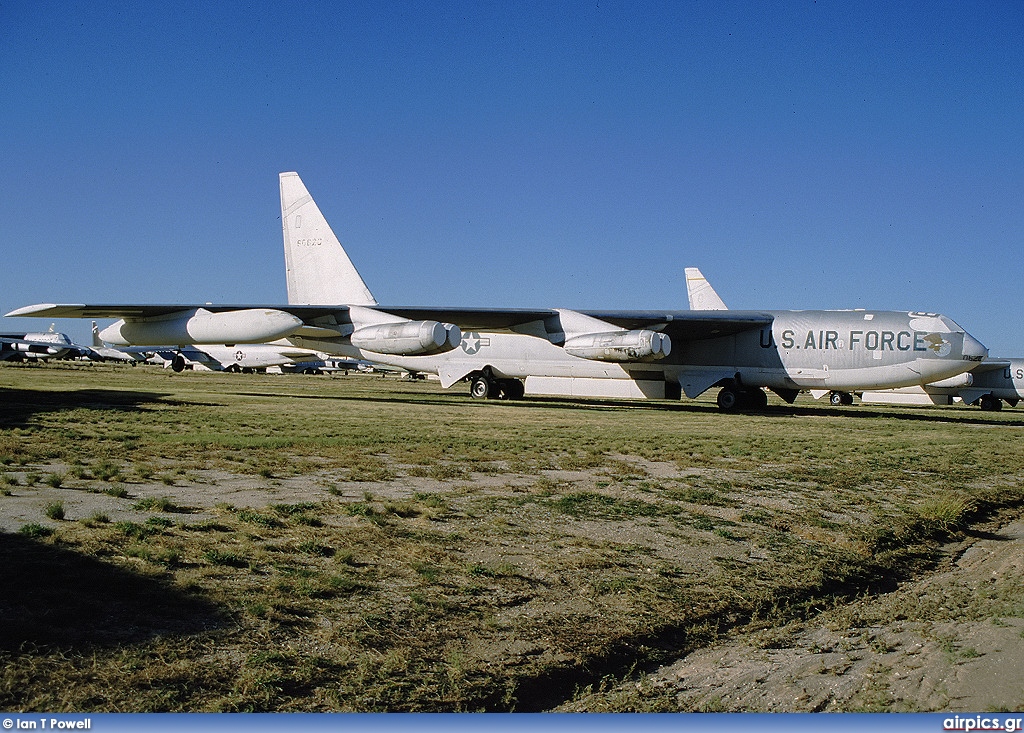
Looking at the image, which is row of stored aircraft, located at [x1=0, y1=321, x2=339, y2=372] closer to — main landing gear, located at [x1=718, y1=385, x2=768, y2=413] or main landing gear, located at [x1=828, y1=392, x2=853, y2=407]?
main landing gear, located at [x1=828, y1=392, x2=853, y2=407]

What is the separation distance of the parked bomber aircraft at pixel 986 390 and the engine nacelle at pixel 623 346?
2335cm

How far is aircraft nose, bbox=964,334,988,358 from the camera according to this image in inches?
850

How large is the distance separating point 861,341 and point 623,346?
6.13 m

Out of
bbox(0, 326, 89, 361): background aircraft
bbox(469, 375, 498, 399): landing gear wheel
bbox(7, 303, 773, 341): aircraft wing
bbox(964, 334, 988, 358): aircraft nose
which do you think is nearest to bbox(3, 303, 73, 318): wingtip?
bbox(7, 303, 773, 341): aircraft wing

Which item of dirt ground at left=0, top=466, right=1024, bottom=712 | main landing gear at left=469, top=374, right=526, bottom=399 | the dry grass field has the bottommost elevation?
dirt ground at left=0, top=466, right=1024, bottom=712

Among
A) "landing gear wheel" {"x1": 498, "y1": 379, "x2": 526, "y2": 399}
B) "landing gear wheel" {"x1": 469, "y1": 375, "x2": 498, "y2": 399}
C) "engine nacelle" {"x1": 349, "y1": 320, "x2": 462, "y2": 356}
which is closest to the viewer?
"engine nacelle" {"x1": 349, "y1": 320, "x2": 462, "y2": 356}

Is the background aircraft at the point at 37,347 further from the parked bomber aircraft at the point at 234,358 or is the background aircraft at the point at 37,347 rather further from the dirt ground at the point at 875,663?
the dirt ground at the point at 875,663

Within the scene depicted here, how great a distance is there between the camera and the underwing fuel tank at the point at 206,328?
23391mm

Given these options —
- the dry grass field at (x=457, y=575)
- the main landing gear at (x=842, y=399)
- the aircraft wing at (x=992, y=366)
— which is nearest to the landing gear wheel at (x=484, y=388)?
the dry grass field at (x=457, y=575)

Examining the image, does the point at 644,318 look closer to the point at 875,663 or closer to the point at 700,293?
the point at 700,293

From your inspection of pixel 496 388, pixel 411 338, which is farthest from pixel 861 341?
pixel 411 338

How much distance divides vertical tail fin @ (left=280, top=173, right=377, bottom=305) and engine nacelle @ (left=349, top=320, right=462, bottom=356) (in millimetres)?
3330

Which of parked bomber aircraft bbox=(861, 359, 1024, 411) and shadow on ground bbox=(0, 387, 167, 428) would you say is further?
parked bomber aircraft bbox=(861, 359, 1024, 411)

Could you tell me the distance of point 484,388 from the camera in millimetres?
27828
